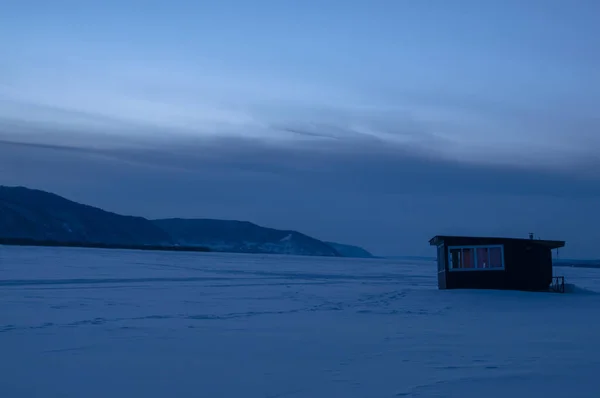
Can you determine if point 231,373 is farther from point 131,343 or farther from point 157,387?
point 131,343

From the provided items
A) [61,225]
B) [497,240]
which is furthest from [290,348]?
[61,225]

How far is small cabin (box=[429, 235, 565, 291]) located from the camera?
1033 inches

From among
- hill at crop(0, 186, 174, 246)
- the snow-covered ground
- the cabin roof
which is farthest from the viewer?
hill at crop(0, 186, 174, 246)

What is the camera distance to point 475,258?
1055 inches

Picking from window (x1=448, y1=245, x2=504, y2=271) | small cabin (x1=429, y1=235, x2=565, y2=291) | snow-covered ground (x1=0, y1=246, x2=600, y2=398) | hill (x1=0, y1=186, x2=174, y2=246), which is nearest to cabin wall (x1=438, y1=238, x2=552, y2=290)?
small cabin (x1=429, y1=235, x2=565, y2=291)

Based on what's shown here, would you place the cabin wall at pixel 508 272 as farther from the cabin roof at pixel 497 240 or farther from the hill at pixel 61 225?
the hill at pixel 61 225

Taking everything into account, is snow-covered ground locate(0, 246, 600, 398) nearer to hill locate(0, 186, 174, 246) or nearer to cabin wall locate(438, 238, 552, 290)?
cabin wall locate(438, 238, 552, 290)

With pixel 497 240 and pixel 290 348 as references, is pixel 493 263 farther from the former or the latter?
pixel 290 348

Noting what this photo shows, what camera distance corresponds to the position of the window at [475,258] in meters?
26.3

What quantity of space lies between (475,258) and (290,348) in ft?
54.5

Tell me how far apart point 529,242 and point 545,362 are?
1682 centimetres

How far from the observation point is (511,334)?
44.7 feet

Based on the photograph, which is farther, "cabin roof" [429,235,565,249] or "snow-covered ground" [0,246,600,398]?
"cabin roof" [429,235,565,249]

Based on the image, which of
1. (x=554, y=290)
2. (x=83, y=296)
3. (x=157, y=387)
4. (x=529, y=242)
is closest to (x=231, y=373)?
(x=157, y=387)
